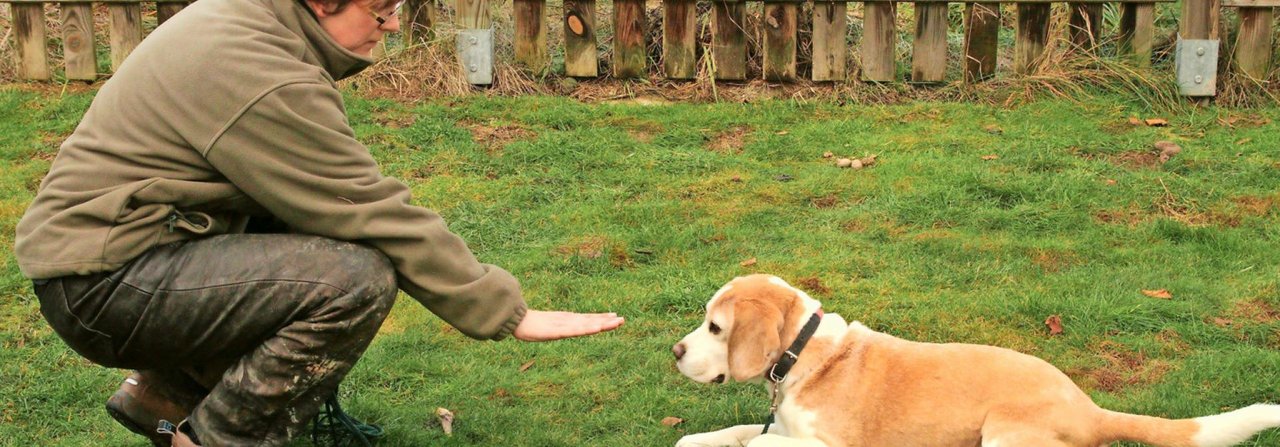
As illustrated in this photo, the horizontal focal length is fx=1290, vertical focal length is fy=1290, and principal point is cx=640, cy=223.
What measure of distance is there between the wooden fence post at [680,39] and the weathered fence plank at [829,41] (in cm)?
81

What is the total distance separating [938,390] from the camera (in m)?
3.98

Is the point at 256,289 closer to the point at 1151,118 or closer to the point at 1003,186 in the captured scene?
the point at 1003,186

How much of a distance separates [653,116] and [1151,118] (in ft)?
10.0

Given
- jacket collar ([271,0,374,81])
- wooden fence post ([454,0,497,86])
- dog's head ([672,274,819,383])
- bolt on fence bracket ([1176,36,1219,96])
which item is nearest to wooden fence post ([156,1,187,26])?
wooden fence post ([454,0,497,86])

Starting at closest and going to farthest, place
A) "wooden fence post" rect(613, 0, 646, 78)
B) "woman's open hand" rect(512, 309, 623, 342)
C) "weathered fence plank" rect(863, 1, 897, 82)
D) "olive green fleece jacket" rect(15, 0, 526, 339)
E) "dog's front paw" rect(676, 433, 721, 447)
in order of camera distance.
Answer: "olive green fleece jacket" rect(15, 0, 526, 339) → "woman's open hand" rect(512, 309, 623, 342) → "dog's front paw" rect(676, 433, 721, 447) → "weathered fence plank" rect(863, 1, 897, 82) → "wooden fence post" rect(613, 0, 646, 78)

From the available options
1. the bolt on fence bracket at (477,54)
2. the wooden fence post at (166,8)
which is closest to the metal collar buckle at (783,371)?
the bolt on fence bracket at (477,54)

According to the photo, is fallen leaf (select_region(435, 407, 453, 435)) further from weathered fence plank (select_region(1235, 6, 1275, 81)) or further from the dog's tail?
weathered fence plank (select_region(1235, 6, 1275, 81))

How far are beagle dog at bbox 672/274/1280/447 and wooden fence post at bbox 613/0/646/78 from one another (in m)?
4.71

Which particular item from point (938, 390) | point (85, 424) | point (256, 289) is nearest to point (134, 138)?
point (256, 289)

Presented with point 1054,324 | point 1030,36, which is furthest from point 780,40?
point 1054,324

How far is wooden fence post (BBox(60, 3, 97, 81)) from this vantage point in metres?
8.59

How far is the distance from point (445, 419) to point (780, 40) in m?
4.75

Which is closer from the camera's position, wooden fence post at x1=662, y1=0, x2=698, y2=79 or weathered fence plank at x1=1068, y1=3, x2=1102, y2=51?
weathered fence plank at x1=1068, y1=3, x2=1102, y2=51

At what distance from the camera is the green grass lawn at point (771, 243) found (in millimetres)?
4715
